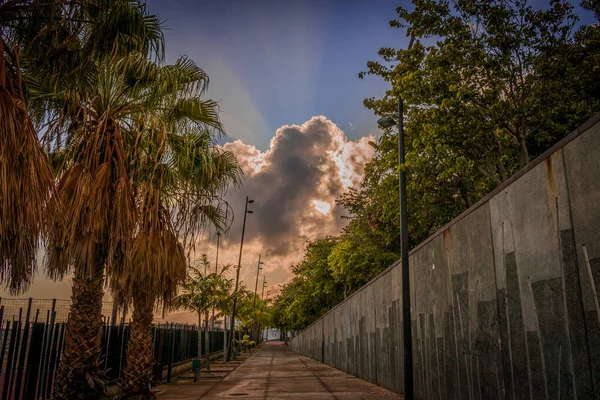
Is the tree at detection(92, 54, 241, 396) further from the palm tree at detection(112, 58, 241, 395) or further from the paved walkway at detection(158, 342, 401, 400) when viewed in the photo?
the paved walkway at detection(158, 342, 401, 400)

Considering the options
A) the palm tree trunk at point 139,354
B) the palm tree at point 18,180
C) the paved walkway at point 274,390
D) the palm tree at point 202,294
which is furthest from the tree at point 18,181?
the palm tree at point 202,294

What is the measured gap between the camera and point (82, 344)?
9.01 m

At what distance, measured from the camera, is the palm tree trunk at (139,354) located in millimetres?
11750

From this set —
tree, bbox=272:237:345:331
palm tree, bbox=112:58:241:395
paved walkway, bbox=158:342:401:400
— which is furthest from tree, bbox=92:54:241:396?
tree, bbox=272:237:345:331

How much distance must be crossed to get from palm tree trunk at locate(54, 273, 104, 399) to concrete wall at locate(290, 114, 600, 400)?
7.12 m

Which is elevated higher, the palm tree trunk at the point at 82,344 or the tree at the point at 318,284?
the tree at the point at 318,284

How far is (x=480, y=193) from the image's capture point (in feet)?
57.8

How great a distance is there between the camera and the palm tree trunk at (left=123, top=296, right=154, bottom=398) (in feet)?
38.5

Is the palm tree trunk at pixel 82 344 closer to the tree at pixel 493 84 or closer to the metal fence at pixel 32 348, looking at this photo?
the metal fence at pixel 32 348

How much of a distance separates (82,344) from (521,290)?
7.90m

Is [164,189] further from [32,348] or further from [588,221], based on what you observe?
[588,221]

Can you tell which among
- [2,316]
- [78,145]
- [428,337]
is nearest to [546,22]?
[428,337]

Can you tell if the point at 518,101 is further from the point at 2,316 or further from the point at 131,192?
the point at 2,316

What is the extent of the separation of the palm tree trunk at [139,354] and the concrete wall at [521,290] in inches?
276
